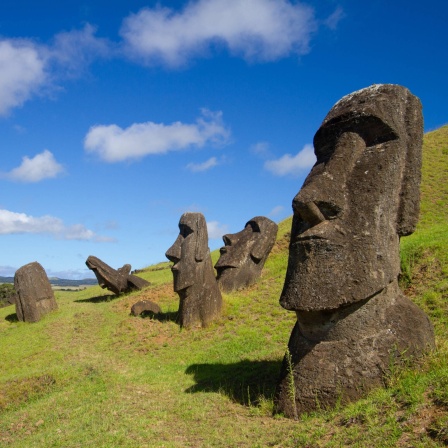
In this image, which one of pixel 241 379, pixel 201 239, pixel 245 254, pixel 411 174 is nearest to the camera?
pixel 411 174

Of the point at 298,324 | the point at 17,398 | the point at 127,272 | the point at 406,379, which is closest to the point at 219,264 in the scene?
the point at 127,272

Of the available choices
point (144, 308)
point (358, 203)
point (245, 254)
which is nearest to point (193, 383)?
point (358, 203)

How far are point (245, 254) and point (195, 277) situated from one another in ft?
17.0

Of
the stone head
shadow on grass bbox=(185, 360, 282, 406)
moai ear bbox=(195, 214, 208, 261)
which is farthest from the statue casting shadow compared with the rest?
shadow on grass bbox=(185, 360, 282, 406)

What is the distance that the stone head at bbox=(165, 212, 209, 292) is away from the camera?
1484 cm

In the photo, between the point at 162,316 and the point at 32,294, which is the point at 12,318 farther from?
the point at 162,316

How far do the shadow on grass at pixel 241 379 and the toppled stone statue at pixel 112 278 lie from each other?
45.5ft

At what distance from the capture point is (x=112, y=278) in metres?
23.5

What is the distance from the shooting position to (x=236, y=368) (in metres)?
9.55

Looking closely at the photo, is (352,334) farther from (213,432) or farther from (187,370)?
(187,370)

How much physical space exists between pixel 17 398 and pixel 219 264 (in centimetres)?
1100

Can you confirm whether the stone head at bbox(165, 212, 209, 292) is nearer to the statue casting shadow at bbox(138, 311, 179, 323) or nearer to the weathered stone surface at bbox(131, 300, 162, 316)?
the statue casting shadow at bbox(138, 311, 179, 323)

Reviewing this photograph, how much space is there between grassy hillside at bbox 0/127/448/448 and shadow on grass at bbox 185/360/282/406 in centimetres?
3

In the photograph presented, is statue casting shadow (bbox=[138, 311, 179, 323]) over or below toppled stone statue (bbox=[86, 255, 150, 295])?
below
